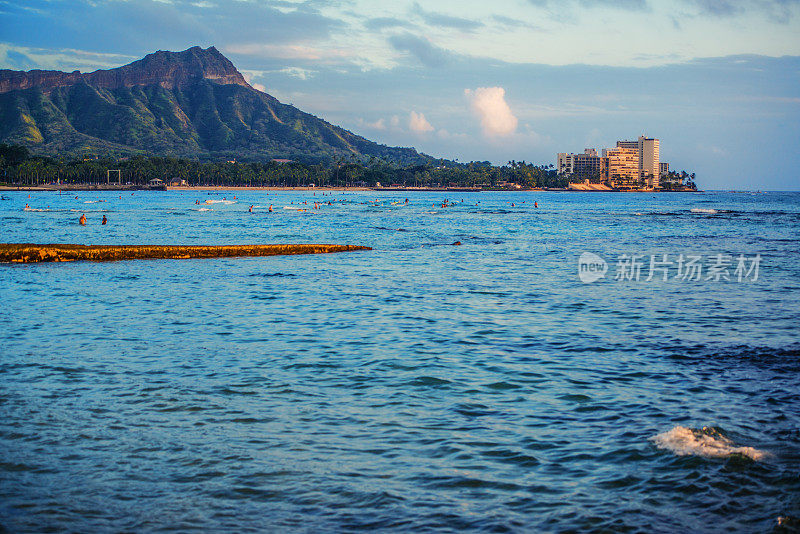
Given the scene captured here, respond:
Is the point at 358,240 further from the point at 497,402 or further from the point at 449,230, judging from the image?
the point at 497,402

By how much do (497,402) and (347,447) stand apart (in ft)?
11.8

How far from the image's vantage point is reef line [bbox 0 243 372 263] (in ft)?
120

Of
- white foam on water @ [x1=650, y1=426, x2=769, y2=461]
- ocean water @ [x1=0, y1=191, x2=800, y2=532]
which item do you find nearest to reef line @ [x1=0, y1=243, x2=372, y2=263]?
ocean water @ [x1=0, y1=191, x2=800, y2=532]

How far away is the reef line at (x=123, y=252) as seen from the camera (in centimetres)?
3650

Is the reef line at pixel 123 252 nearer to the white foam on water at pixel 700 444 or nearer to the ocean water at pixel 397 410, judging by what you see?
the ocean water at pixel 397 410

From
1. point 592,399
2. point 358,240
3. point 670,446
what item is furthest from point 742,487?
point 358,240

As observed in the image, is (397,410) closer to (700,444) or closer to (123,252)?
(700,444)

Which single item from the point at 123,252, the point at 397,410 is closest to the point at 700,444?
the point at 397,410

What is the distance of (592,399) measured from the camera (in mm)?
12859

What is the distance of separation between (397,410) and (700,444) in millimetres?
5006

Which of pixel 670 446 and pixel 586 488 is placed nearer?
pixel 586 488

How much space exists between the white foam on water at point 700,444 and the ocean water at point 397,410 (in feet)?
0.14

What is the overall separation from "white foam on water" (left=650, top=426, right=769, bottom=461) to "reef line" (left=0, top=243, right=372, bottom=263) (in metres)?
33.9

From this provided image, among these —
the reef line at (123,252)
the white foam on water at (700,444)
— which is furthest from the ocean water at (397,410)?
the reef line at (123,252)
